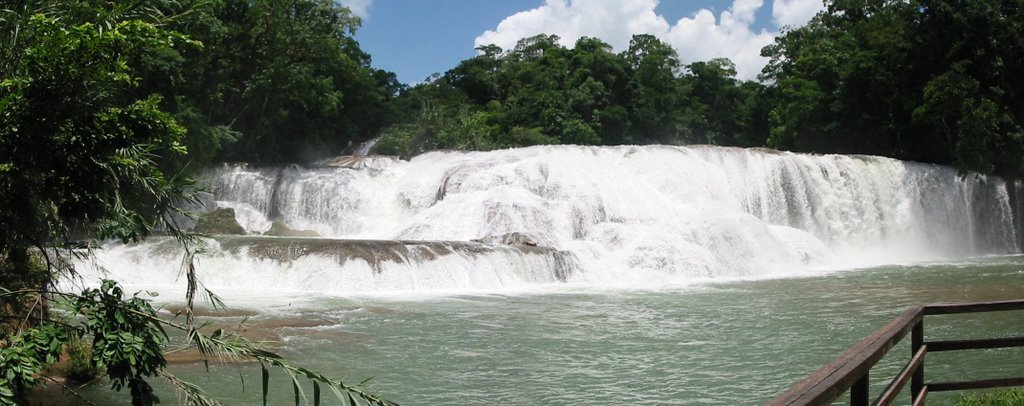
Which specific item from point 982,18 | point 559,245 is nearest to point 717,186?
point 559,245

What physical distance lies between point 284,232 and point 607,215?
907cm

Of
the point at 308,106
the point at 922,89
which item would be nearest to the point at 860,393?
the point at 308,106

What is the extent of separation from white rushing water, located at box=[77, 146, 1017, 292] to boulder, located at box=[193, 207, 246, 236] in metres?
1.73

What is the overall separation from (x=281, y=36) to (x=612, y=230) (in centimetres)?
1312

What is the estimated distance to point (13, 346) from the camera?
4.09 meters

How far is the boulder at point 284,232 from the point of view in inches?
979

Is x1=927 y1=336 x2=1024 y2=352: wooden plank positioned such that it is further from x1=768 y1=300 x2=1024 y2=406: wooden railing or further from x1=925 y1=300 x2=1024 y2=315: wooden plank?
x1=925 y1=300 x2=1024 y2=315: wooden plank

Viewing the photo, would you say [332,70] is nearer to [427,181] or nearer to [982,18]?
[427,181]

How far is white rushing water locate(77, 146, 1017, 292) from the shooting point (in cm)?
1712

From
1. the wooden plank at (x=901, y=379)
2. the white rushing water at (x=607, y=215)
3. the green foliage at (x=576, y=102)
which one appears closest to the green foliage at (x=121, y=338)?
the wooden plank at (x=901, y=379)

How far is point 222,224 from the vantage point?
953 inches

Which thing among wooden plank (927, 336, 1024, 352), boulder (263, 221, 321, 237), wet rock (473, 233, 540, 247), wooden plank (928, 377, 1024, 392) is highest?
boulder (263, 221, 321, 237)

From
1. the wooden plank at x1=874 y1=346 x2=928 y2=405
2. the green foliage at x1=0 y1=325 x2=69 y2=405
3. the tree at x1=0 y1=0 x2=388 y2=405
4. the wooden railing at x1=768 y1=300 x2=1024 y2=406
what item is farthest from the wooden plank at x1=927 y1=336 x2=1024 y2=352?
the green foliage at x1=0 y1=325 x2=69 y2=405

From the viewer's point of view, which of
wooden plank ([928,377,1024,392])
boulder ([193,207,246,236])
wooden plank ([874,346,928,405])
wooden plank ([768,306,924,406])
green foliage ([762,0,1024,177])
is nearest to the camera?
wooden plank ([768,306,924,406])
